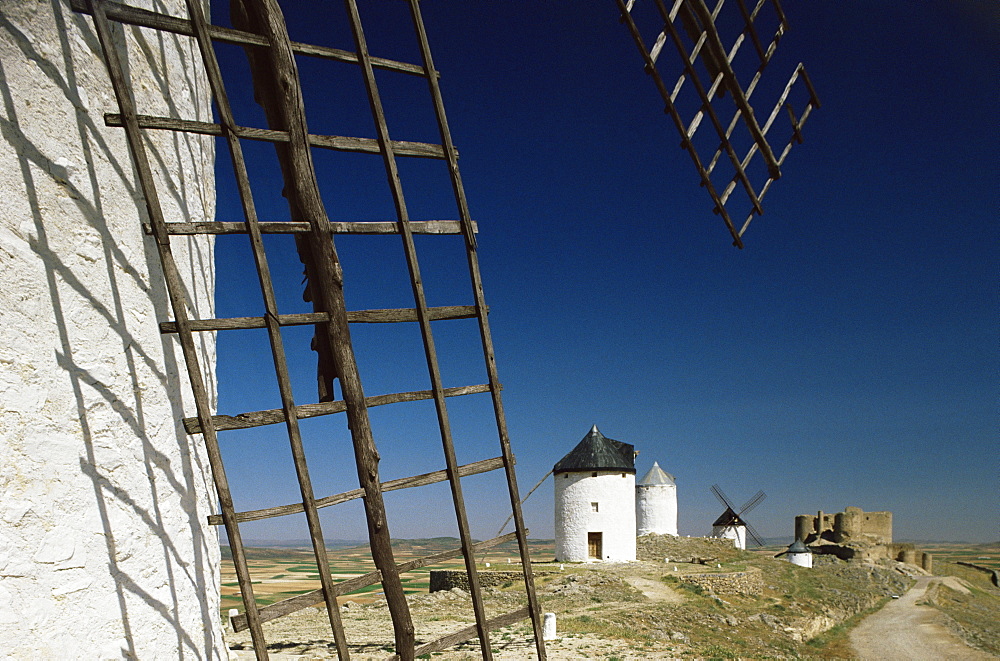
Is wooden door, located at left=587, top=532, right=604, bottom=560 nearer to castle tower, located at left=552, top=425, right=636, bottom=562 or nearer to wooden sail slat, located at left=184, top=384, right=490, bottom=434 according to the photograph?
castle tower, located at left=552, top=425, right=636, bottom=562

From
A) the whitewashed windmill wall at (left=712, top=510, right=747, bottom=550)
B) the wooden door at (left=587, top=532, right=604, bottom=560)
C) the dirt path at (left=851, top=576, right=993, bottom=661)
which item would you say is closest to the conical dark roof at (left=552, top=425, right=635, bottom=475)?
the wooden door at (left=587, top=532, right=604, bottom=560)

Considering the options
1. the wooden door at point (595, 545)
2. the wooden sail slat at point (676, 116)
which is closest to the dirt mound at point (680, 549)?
the wooden door at point (595, 545)

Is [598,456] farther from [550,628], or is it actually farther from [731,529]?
[731,529]

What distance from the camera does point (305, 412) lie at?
9.11 ft

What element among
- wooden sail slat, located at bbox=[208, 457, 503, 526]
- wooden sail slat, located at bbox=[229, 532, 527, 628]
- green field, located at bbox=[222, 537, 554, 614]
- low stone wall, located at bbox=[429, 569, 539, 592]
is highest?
wooden sail slat, located at bbox=[208, 457, 503, 526]

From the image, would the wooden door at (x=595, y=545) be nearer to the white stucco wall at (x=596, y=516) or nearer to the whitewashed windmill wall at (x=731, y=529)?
the white stucco wall at (x=596, y=516)

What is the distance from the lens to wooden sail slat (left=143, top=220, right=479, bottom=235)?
8.52ft

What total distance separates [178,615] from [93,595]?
1.60 ft

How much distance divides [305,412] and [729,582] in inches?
606

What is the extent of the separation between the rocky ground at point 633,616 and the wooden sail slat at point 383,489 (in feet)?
9.68

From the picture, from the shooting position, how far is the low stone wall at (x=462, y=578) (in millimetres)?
14556

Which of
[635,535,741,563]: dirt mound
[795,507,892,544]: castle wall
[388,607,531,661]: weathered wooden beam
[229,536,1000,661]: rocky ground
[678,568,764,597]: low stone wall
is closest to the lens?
[388,607,531,661]: weathered wooden beam

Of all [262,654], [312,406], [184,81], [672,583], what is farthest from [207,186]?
[672,583]

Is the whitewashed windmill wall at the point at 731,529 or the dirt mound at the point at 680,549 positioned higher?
the dirt mound at the point at 680,549
